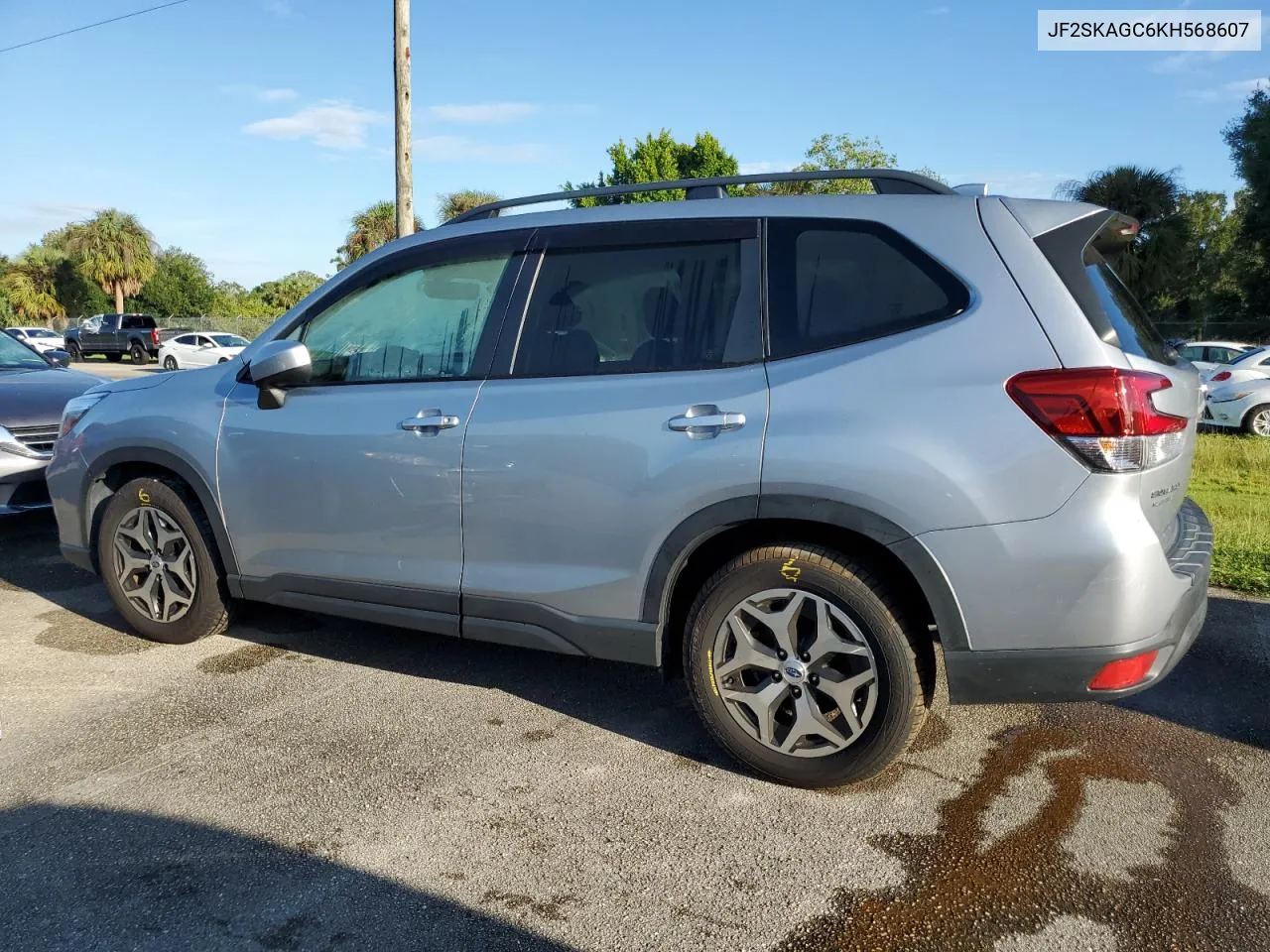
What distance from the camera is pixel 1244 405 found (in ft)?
45.2

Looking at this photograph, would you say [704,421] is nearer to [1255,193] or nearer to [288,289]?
[1255,193]

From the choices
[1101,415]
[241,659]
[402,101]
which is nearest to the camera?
[1101,415]

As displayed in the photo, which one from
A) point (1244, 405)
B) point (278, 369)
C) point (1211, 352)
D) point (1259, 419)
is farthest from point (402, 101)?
point (1211, 352)

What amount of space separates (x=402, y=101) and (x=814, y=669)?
10958 millimetres

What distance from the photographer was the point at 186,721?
371 cm

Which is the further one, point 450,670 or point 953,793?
point 450,670

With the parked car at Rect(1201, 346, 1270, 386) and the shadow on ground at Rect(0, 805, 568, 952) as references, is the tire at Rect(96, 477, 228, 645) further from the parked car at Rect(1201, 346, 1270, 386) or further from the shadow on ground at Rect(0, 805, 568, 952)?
the parked car at Rect(1201, 346, 1270, 386)

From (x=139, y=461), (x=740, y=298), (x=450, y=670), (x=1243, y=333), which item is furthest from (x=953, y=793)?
(x=1243, y=333)

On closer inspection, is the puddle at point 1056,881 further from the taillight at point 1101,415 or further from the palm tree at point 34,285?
the palm tree at point 34,285

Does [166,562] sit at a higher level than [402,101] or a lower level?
lower

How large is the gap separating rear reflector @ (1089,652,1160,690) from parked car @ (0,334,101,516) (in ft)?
20.5

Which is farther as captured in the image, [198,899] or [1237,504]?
[1237,504]

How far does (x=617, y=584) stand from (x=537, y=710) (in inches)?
32.9

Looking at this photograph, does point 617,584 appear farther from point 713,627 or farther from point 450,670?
point 450,670
